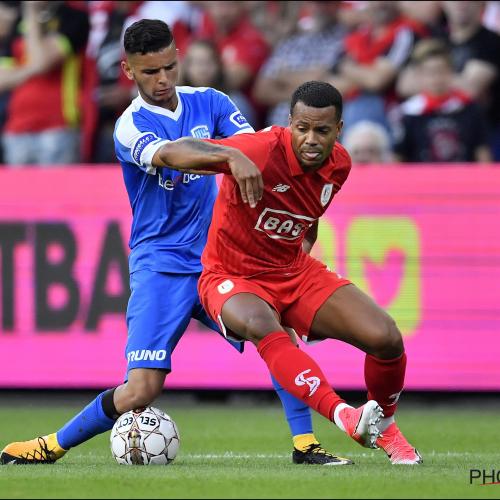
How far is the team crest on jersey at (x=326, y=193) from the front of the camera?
22.9 ft

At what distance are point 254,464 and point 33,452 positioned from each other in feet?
4.16

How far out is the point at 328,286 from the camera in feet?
23.1

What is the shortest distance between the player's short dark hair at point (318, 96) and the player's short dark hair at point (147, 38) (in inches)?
34.9

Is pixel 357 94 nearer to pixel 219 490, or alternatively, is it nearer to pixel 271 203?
pixel 271 203

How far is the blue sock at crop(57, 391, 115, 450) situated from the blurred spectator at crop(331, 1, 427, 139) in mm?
5531

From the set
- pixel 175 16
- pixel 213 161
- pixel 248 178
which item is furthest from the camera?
pixel 175 16

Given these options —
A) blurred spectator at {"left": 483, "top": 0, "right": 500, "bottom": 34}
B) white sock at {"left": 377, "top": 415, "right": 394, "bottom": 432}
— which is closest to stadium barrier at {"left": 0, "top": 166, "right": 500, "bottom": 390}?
blurred spectator at {"left": 483, "top": 0, "right": 500, "bottom": 34}

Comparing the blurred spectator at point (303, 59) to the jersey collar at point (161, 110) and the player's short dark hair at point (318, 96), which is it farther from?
the player's short dark hair at point (318, 96)

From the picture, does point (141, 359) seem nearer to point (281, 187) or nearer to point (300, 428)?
point (300, 428)

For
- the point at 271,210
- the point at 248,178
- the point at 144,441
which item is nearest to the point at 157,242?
the point at 271,210

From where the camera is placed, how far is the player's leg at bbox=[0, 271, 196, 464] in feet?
23.4

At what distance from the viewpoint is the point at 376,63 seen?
1231 centimetres

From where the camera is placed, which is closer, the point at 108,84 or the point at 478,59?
the point at 478,59

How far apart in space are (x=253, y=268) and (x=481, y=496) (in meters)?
1.92
